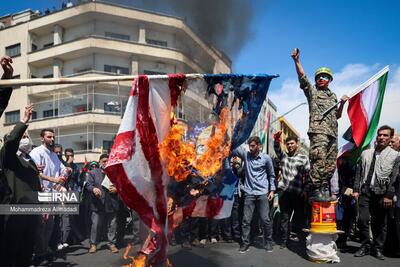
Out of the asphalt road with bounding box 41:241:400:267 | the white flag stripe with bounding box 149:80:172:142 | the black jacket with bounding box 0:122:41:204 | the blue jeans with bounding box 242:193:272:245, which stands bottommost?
the asphalt road with bounding box 41:241:400:267

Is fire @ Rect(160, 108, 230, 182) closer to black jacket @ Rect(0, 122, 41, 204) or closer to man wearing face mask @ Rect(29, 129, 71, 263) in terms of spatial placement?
black jacket @ Rect(0, 122, 41, 204)

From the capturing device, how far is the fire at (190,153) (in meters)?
3.62

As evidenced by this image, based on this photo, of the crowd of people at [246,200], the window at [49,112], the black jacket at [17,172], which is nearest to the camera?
the black jacket at [17,172]

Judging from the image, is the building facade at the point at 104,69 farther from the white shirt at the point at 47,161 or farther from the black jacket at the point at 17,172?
the black jacket at the point at 17,172

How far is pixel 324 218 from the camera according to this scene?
4.83 meters

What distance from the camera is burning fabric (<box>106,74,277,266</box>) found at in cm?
344

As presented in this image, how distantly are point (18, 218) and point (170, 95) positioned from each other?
7.19 ft

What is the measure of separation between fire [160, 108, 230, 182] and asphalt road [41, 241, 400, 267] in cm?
132

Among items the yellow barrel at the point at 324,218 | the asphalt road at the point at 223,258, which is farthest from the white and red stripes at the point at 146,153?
the yellow barrel at the point at 324,218

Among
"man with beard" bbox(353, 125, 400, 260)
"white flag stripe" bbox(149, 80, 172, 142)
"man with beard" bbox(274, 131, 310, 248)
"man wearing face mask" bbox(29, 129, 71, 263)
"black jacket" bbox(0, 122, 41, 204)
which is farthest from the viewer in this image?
"man with beard" bbox(274, 131, 310, 248)

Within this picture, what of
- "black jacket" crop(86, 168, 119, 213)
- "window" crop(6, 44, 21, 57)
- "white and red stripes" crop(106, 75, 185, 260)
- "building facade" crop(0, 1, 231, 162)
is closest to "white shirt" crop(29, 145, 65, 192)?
"building facade" crop(0, 1, 231, 162)

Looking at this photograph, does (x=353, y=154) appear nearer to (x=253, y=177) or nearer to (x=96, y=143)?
(x=253, y=177)

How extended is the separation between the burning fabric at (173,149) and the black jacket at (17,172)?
1174 millimetres

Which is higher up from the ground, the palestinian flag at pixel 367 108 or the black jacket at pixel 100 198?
the palestinian flag at pixel 367 108
